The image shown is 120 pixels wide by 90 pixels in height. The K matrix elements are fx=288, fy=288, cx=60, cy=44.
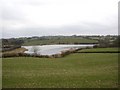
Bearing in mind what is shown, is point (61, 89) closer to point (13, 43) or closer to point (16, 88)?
point (16, 88)

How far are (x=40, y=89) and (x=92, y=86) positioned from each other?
274 centimetres

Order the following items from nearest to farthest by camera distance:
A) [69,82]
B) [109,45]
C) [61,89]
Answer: [61,89]
[69,82]
[109,45]

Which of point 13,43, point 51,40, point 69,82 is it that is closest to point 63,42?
point 51,40

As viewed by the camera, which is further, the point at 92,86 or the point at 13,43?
the point at 13,43

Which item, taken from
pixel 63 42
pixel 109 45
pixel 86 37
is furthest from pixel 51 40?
pixel 109 45

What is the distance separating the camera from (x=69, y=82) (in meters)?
16.3

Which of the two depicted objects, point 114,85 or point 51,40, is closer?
point 114,85

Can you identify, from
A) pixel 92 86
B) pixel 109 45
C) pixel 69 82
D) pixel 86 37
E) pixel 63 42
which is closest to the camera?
pixel 92 86

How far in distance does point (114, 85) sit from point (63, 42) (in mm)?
93109

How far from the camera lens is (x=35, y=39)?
109188 mm

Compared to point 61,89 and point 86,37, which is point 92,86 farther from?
point 86,37

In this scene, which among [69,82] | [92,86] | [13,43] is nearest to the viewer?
[92,86]

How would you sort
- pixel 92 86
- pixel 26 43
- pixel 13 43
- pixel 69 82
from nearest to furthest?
pixel 92 86 → pixel 69 82 → pixel 13 43 → pixel 26 43

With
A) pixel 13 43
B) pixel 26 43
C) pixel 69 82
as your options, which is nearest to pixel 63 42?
pixel 26 43
